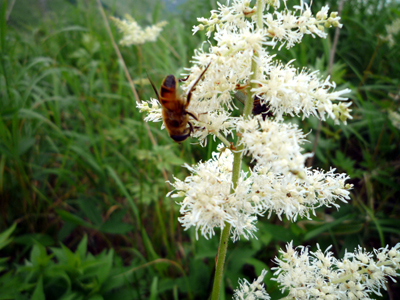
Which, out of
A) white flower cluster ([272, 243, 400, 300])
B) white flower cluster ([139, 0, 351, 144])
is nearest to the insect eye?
white flower cluster ([139, 0, 351, 144])

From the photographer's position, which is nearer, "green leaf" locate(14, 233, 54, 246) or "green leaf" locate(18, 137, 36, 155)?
"green leaf" locate(14, 233, 54, 246)

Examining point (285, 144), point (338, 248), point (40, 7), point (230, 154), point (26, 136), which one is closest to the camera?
point (285, 144)

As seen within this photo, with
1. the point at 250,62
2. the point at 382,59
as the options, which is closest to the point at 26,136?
the point at 250,62

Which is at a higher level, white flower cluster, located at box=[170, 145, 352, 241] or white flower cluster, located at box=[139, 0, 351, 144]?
white flower cluster, located at box=[139, 0, 351, 144]

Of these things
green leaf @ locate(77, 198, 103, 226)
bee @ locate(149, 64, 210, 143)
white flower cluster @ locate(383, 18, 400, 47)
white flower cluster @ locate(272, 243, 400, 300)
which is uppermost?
white flower cluster @ locate(383, 18, 400, 47)

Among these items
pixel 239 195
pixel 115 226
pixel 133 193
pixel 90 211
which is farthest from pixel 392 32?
pixel 90 211

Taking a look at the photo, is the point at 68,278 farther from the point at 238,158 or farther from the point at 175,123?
the point at 238,158

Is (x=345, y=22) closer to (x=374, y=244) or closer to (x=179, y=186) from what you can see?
(x=374, y=244)

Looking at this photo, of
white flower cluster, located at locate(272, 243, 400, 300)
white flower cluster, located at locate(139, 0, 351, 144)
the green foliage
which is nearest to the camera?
white flower cluster, located at locate(139, 0, 351, 144)

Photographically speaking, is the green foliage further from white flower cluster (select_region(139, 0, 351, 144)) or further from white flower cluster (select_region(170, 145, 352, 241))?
white flower cluster (select_region(139, 0, 351, 144))
